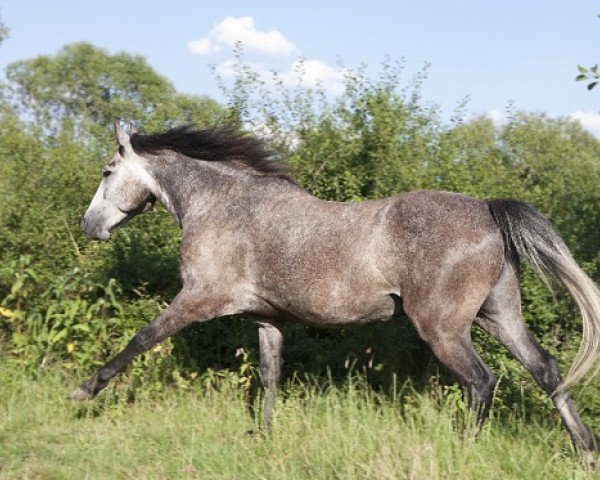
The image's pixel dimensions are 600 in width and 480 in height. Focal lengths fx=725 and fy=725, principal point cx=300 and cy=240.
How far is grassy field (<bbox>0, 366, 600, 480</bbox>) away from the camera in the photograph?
406 cm

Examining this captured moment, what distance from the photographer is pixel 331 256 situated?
191 inches

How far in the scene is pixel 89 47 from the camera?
36.8 metres

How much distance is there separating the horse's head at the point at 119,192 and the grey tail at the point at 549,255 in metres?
2.83

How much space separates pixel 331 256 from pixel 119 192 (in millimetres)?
1995

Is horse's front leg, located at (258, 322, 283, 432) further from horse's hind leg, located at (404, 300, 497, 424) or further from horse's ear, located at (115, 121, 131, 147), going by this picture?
horse's ear, located at (115, 121, 131, 147)

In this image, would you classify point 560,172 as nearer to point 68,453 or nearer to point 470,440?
point 470,440

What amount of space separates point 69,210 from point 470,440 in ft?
15.8

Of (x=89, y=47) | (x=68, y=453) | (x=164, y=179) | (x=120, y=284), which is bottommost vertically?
(x=68, y=453)

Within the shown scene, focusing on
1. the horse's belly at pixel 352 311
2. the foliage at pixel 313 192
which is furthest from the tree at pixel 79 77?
the horse's belly at pixel 352 311

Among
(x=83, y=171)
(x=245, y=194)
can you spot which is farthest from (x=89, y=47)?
(x=245, y=194)

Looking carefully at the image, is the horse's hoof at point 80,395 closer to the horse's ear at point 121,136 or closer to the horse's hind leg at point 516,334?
the horse's ear at point 121,136

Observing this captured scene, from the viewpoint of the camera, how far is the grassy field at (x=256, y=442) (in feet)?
13.3

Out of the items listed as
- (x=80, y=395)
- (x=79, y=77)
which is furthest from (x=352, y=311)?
(x=79, y=77)

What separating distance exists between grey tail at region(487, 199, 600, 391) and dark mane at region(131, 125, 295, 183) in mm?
1954
